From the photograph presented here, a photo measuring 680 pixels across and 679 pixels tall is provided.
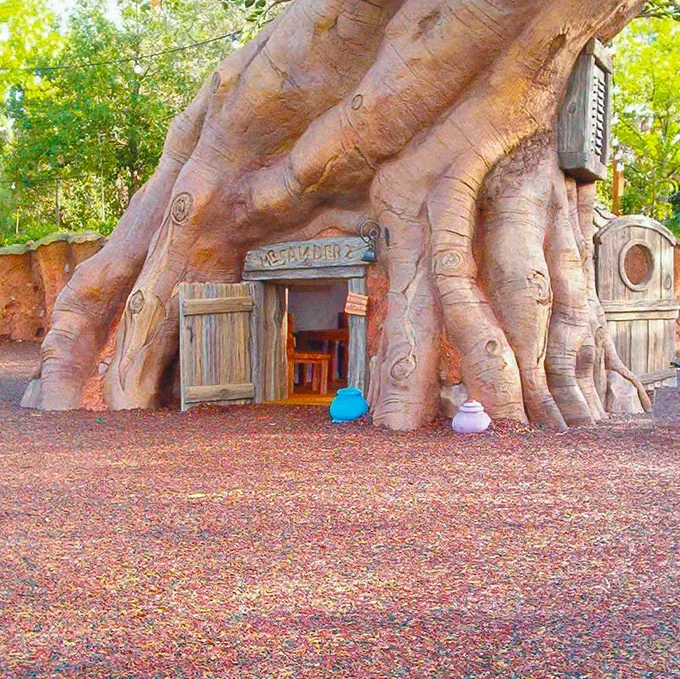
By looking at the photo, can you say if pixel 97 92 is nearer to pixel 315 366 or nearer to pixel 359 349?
pixel 315 366

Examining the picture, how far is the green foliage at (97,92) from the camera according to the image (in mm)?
22375

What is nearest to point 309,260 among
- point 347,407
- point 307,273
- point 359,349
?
point 307,273

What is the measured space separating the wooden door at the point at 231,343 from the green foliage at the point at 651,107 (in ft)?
54.7

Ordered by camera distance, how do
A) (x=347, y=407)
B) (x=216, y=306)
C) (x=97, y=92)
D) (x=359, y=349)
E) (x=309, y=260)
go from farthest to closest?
(x=97, y=92)
(x=216, y=306)
(x=309, y=260)
(x=359, y=349)
(x=347, y=407)

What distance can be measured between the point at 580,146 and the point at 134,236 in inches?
208

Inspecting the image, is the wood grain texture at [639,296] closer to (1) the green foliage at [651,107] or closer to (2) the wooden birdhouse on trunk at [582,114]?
(2) the wooden birdhouse on trunk at [582,114]

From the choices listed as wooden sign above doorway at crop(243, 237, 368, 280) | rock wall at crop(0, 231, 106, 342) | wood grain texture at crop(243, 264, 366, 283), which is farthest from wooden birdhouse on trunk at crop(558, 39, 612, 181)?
rock wall at crop(0, 231, 106, 342)

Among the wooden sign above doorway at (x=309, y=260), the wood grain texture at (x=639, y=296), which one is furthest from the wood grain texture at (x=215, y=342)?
the wood grain texture at (x=639, y=296)

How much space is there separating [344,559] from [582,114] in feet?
20.7

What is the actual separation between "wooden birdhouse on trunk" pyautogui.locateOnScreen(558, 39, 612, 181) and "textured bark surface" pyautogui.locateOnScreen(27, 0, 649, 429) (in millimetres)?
140

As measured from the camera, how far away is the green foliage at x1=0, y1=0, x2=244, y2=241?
22.4 metres

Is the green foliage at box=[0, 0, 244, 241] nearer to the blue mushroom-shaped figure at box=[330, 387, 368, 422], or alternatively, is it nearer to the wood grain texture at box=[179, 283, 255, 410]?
the wood grain texture at box=[179, 283, 255, 410]

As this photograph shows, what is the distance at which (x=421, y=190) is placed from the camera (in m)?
9.11

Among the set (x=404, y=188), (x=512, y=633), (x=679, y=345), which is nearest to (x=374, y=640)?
(x=512, y=633)
